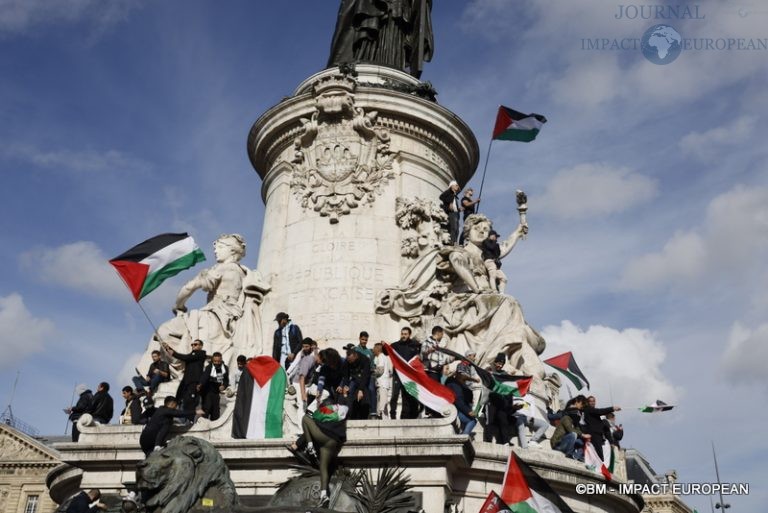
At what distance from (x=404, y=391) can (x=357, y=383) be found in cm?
79

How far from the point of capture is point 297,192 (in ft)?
62.4

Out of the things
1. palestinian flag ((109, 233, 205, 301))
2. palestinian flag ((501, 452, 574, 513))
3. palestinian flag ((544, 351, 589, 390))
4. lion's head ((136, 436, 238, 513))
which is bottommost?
lion's head ((136, 436, 238, 513))

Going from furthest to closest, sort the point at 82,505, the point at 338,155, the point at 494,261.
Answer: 1. the point at 338,155
2. the point at 494,261
3. the point at 82,505

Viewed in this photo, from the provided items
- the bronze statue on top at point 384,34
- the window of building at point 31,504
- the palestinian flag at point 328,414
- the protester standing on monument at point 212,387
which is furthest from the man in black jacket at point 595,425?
the window of building at point 31,504

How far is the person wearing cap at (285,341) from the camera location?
15344 mm

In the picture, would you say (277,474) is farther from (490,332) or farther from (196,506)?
A: (490,332)

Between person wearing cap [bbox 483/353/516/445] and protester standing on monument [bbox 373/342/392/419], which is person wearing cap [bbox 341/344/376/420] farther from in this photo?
person wearing cap [bbox 483/353/516/445]

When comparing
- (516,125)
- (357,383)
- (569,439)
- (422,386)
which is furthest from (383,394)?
(516,125)

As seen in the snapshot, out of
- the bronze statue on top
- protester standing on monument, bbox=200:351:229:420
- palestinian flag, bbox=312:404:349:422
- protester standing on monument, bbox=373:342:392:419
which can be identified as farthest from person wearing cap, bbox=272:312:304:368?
the bronze statue on top

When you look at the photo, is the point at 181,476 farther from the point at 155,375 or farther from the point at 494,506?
the point at 155,375

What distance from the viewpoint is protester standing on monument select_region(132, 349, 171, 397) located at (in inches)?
627

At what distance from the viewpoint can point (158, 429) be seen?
12.9 metres

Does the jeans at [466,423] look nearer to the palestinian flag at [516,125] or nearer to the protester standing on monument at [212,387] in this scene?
the protester standing on monument at [212,387]

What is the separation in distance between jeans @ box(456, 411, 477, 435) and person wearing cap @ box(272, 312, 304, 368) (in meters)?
3.38
